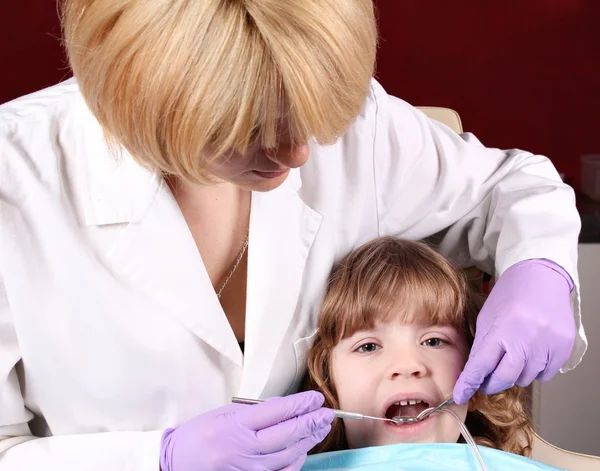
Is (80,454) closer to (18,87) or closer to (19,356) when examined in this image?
(19,356)

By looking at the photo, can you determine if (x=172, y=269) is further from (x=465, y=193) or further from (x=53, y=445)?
(x=465, y=193)

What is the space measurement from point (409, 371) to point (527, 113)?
138cm

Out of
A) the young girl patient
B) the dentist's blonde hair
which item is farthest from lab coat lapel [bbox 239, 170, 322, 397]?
the dentist's blonde hair

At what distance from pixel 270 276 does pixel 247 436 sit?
288mm

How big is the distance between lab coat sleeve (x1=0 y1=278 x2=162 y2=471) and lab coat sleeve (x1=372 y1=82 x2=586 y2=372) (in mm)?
607

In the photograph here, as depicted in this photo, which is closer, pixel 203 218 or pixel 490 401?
pixel 203 218

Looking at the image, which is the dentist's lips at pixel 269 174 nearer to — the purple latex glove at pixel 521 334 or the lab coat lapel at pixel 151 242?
the lab coat lapel at pixel 151 242

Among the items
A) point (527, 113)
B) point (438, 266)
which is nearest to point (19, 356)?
point (438, 266)

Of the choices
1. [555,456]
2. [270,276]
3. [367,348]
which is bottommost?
[555,456]

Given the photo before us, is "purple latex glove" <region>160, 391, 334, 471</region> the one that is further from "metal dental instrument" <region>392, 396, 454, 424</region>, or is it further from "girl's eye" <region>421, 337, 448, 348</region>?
"girl's eye" <region>421, 337, 448, 348</region>

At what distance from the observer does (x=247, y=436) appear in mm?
1156

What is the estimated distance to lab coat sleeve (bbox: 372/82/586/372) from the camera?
4.68 feet

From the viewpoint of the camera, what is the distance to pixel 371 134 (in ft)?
4.80

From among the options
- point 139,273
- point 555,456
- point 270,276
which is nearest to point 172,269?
point 139,273
